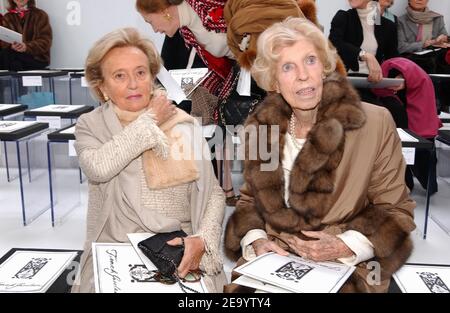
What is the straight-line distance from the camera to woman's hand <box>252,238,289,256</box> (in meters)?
1.67

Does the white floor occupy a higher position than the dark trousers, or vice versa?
the dark trousers

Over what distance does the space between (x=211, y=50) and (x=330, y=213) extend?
5.06 feet

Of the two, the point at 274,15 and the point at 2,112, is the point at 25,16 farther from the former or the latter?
the point at 274,15

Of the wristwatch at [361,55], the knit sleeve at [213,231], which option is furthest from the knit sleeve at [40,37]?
the knit sleeve at [213,231]

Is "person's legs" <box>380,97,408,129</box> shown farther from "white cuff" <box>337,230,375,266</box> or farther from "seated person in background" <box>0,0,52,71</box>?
"seated person in background" <box>0,0,52,71</box>

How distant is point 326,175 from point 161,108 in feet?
2.10

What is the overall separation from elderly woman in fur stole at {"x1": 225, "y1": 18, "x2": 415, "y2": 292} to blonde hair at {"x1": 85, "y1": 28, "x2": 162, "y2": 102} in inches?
17.3

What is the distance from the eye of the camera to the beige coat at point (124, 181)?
176cm

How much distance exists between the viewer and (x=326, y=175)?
167 cm

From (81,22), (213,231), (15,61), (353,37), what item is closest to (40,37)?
(15,61)

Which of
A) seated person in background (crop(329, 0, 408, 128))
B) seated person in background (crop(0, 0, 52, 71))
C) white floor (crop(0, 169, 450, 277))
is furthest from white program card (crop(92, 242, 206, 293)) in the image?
seated person in background (crop(0, 0, 52, 71))

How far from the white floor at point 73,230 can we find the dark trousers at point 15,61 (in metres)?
3.14

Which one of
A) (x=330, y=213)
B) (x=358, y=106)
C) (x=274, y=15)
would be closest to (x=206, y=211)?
(x=330, y=213)
